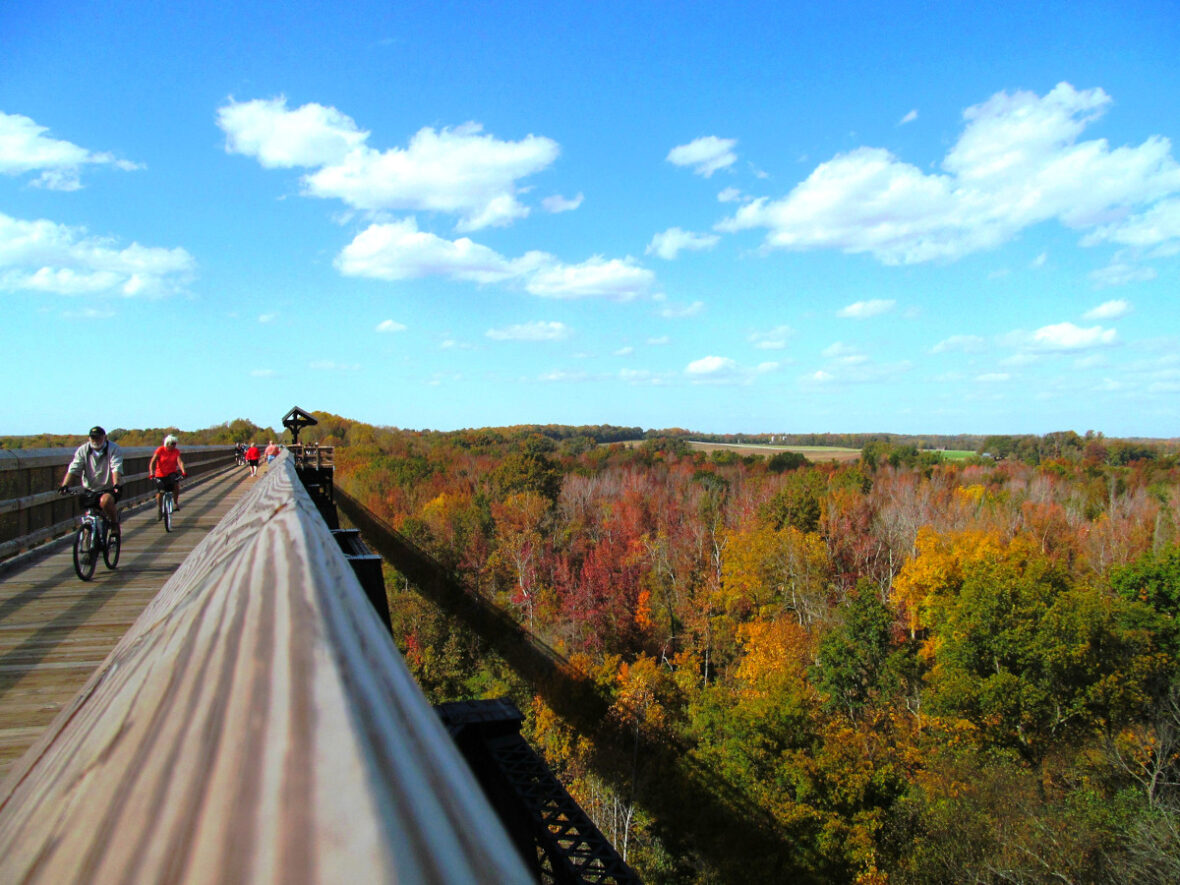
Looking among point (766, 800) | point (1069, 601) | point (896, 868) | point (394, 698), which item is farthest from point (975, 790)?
point (394, 698)

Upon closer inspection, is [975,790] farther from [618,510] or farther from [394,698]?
[618,510]

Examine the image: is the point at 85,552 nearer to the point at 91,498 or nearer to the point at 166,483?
A: the point at 91,498

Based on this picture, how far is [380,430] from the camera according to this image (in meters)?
112

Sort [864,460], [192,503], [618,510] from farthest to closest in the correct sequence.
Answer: [864,460]
[618,510]
[192,503]

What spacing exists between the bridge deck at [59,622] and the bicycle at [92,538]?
125mm

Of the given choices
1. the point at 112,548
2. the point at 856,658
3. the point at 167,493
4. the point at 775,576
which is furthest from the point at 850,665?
the point at 112,548

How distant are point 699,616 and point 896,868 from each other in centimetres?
2118

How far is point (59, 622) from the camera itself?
4656 mm

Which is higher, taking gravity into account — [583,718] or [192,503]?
[192,503]

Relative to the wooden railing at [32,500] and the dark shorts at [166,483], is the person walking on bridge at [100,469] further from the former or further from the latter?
the dark shorts at [166,483]

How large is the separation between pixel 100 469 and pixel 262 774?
862 centimetres

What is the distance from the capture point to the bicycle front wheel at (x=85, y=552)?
20.3 ft

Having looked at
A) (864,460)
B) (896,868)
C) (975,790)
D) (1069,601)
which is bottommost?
(896,868)

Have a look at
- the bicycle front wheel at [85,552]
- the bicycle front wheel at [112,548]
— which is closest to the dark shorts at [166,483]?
the bicycle front wheel at [112,548]
